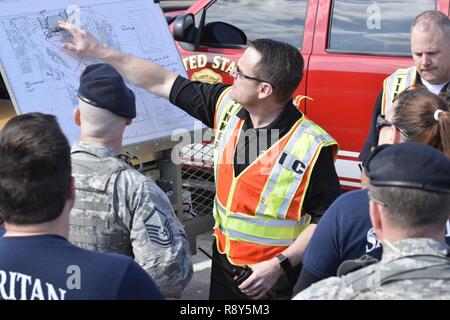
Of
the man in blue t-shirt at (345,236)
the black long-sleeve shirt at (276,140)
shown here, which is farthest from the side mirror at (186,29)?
the man in blue t-shirt at (345,236)

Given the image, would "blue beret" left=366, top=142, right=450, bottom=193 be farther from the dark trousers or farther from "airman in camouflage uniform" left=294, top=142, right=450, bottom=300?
the dark trousers

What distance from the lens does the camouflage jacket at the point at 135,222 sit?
9.30 ft

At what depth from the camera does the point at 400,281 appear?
1.88 m

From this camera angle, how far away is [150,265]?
2840mm

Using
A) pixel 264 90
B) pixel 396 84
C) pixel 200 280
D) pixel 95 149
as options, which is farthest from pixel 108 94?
pixel 200 280

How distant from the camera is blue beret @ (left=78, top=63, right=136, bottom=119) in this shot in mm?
2990

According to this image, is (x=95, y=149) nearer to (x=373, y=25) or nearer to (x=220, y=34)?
(x=373, y=25)

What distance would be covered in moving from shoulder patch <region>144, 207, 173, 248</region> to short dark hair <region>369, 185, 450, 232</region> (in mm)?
1053

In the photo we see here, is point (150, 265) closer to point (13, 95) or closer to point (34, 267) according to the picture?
point (34, 267)

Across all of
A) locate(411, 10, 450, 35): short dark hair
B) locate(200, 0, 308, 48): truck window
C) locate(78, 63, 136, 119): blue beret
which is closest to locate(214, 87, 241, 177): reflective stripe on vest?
locate(78, 63, 136, 119): blue beret

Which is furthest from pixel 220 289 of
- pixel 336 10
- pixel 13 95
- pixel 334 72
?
pixel 336 10

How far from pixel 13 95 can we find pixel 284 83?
1265mm

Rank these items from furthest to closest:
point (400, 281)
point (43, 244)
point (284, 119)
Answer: point (284, 119), point (43, 244), point (400, 281)

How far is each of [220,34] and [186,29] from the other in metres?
0.27
